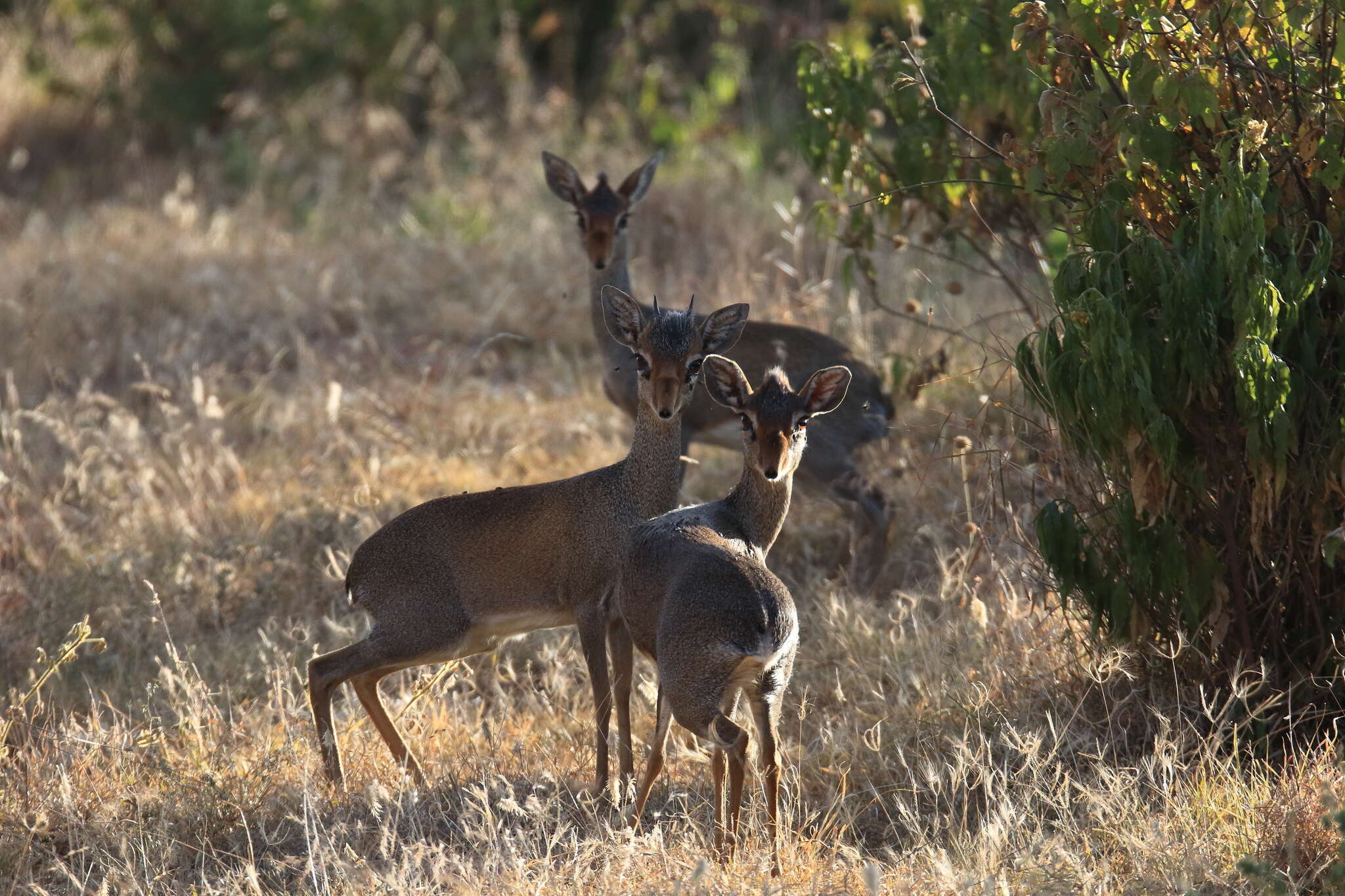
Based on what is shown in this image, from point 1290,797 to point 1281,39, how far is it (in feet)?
6.65

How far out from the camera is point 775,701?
3.94m

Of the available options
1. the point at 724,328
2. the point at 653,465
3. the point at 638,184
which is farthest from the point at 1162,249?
the point at 638,184

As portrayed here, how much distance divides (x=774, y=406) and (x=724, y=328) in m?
0.53

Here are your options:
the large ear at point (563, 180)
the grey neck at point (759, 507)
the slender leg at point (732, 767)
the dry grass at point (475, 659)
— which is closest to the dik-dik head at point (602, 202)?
the large ear at point (563, 180)

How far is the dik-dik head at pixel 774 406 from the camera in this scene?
172 inches

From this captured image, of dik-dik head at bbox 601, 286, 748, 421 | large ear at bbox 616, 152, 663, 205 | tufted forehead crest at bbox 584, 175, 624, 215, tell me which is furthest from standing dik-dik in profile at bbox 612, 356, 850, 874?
large ear at bbox 616, 152, 663, 205

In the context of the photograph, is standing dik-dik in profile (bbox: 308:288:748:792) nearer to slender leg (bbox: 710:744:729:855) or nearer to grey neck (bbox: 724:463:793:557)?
grey neck (bbox: 724:463:793:557)

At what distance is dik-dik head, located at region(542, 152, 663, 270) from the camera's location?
691cm

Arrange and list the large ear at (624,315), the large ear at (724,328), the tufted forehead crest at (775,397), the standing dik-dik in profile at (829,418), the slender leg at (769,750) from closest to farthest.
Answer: the slender leg at (769,750)
the tufted forehead crest at (775,397)
the large ear at (724,328)
the large ear at (624,315)
the standing dik-dik in profile at (829,418)

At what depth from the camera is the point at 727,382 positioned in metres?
4.63

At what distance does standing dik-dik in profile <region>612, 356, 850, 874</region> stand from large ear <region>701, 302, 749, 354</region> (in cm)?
18

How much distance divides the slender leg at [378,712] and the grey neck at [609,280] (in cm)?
251

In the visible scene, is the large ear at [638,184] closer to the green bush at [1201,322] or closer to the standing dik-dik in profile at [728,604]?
the standing dik-dik in profile at [728,604]

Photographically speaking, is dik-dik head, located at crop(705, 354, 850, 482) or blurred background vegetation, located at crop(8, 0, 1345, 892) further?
dik-dik head, located at crop(705, 354, 850, 482)
